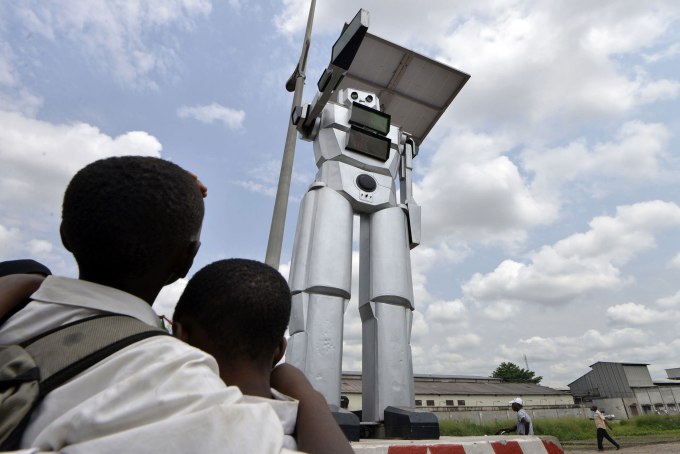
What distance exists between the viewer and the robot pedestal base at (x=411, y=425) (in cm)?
256

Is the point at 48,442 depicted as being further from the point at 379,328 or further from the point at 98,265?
the point at 379,328

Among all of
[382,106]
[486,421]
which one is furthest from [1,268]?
[486,421]

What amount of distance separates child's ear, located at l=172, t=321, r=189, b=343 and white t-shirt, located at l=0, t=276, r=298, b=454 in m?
0.38

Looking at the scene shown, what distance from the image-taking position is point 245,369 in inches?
38.0

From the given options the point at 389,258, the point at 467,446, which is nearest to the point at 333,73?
the point at 389,258

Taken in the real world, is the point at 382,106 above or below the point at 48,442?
above

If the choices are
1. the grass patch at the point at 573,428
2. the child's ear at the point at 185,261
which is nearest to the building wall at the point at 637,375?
the grass patch at the point at 573,428

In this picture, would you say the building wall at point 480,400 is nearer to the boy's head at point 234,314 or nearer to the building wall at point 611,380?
the building wall at point 611,380

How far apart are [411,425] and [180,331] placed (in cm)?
205

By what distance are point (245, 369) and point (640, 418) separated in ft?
71.4

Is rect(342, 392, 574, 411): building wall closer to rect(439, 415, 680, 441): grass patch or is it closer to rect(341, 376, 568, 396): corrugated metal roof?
rect(341, 376, 568, 396): corrugated metal roof

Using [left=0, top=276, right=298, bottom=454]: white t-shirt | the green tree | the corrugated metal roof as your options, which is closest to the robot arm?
[left=0, top=276, right=298, bottom=454]: white t-shirt

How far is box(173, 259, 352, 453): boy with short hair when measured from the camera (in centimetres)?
95

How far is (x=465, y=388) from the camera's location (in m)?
26.8
